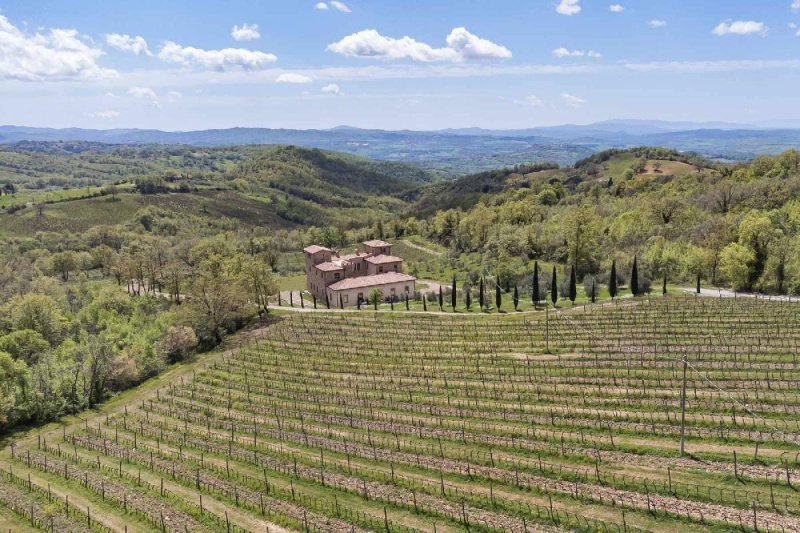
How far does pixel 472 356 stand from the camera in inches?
2258

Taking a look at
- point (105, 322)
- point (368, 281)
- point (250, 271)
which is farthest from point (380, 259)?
point (105, 322)

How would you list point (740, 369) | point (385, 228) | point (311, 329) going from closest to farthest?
1. point (740, 369)
2. point (311, 329)
3. point (385, 228)

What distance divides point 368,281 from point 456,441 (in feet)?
198

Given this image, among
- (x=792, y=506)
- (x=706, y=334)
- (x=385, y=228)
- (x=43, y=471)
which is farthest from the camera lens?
(x=385, y=228)

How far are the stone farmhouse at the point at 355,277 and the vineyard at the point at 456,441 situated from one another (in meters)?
31.3

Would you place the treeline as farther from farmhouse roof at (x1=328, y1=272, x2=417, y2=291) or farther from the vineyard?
farmhouse roof at (x1=328, y1=272, x2=417, y2=291)

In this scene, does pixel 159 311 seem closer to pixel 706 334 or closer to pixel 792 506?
pixel 706 334

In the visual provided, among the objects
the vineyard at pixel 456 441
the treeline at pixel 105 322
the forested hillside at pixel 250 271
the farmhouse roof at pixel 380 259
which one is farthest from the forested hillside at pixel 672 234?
the treeline at pixel 105 322

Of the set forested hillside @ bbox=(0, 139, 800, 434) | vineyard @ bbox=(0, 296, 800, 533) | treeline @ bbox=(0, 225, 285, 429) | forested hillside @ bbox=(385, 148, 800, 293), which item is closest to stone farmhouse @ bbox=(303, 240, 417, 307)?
forested hillside @ bbox=(0, 139, 800, 434)

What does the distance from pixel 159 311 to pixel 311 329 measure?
109 ft

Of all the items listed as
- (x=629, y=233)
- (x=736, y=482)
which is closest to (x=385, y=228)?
(x=629, y=233)

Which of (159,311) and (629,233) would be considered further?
(629,233)

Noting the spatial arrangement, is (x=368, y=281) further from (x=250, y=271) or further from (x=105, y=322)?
(x=105, y=322)

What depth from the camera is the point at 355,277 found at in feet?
334
